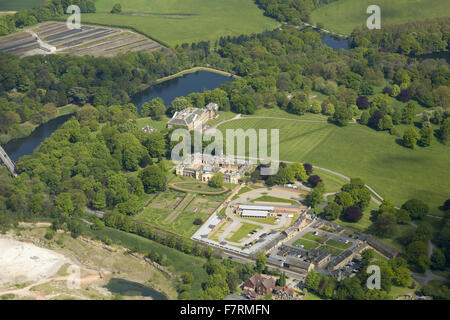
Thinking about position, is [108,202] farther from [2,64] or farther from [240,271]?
[2,64]

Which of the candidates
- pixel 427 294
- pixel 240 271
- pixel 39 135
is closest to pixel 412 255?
pixel 427 294

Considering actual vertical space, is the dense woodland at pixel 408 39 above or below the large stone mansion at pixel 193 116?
above

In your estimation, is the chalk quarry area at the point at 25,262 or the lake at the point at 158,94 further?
the lake at the point at 158,94

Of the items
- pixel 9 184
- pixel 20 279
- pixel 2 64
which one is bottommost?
pixel 20 279

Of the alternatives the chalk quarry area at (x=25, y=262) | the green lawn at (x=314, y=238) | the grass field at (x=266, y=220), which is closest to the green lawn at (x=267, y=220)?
the grass field at (x=266, y=220)

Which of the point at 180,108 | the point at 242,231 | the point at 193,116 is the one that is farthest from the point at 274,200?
the point at 180,108

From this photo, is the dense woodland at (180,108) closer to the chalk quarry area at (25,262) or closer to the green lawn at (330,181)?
the green lawn at (330,181)
